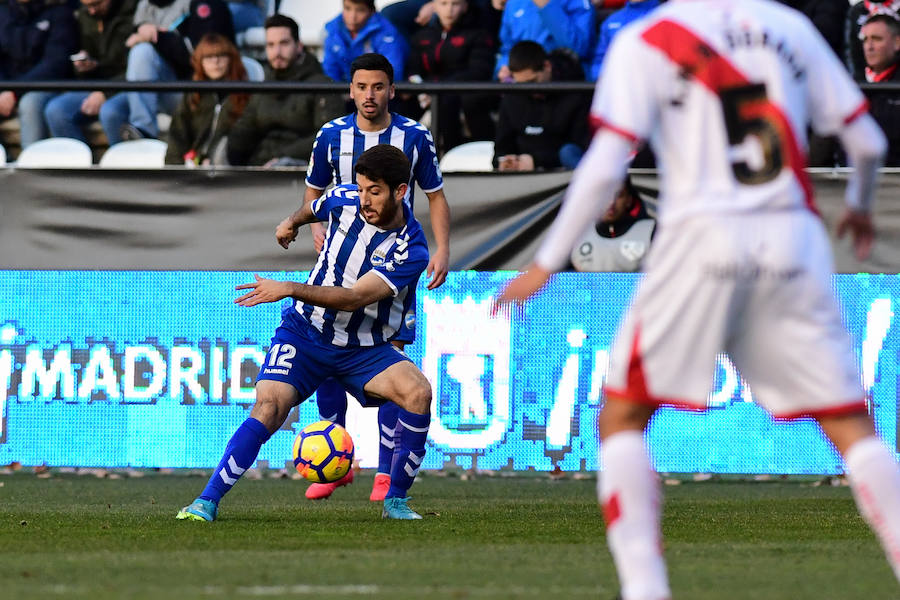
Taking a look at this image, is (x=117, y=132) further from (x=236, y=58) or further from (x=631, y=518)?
(x=631, y=518)

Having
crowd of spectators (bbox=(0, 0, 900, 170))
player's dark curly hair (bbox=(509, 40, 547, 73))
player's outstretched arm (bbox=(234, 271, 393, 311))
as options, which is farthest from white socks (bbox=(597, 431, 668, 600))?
player's dark curly hair (bbox=(509, 40, 547, 73))

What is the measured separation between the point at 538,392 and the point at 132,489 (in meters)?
2.61

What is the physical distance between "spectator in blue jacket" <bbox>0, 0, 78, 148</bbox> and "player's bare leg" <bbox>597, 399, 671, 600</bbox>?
10129 millimetres

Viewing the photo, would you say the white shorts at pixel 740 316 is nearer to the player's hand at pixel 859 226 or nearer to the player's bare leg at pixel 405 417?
the player's hand at pixel 859 226

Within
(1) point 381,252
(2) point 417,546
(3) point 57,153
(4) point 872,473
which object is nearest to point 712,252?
(4) point 872,473

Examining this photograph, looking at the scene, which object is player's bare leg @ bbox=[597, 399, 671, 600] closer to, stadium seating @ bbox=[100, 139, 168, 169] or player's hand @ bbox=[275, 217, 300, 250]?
player's hand @ bbox=[275, 217, 300, 250]

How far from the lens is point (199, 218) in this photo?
1095cm

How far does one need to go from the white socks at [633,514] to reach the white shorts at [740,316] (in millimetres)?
150

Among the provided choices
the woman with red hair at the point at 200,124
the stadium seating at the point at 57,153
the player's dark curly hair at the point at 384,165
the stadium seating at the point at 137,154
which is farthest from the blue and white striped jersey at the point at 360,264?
the stadium seating at the point at 57,153

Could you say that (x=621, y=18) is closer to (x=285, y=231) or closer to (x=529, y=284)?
(x=285, y=231)

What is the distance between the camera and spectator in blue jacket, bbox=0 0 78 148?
13898 millimetres

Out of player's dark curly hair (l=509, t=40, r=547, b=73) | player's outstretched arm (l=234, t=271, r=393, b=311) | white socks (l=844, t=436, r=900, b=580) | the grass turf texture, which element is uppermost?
player's dark curly hair (l=509, t=40, r=547, b=73)

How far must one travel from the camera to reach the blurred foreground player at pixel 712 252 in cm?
429

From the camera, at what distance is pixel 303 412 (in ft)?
34.6
